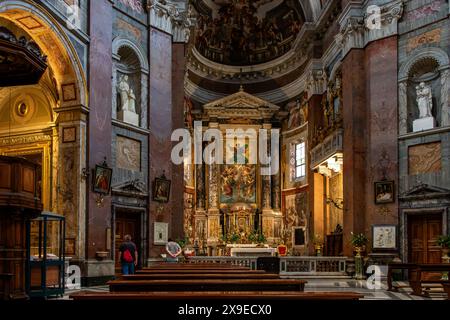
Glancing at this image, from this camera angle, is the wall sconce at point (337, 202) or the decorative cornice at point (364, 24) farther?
the wall sconce at point (337, 202)

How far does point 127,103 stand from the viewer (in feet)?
68.7

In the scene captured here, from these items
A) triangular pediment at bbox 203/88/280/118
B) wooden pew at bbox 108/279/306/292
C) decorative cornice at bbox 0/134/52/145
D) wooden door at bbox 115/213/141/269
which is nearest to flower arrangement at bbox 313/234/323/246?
triangular pediment at bbox 203/88/280/118

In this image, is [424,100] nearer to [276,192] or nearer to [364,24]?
[364,24]

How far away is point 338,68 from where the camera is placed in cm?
2556

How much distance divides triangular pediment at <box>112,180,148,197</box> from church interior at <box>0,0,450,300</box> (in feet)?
0.17

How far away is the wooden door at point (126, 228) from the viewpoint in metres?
20.1

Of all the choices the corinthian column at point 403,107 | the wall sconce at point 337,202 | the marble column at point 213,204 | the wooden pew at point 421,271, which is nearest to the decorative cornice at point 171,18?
the corinthian column at point 403,107

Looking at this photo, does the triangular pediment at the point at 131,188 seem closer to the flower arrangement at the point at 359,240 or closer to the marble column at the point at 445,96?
the flower arrangement at the point at 359,240

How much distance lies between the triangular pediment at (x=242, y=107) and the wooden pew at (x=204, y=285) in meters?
26.9

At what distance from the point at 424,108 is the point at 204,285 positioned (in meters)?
15.7

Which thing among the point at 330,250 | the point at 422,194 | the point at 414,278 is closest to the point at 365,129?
the point at 422,194

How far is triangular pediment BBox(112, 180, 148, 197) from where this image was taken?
64.0 ft

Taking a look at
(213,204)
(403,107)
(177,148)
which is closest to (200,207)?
(213,204)

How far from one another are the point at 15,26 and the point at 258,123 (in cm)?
1904
